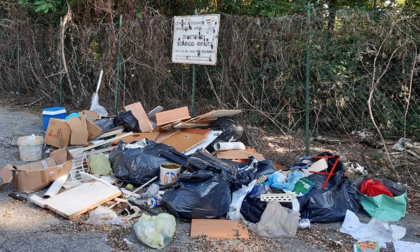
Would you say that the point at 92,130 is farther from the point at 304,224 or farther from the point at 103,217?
the point at 304,224

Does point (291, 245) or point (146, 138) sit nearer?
point (291, 245)

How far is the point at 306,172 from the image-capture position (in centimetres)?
378

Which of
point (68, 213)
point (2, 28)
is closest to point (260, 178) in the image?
point (68, 213)

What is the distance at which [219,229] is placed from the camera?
3209mm

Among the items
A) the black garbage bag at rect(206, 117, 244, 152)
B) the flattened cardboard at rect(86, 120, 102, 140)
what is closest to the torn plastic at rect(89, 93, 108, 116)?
the flattened cardboard at rect(86, 120, 102, 140)

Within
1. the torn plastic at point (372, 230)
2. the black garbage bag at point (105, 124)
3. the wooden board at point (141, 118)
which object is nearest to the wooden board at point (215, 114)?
the wooden board at point (141, 118)

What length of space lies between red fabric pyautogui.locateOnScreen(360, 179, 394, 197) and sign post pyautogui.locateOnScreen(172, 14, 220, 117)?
2.69m

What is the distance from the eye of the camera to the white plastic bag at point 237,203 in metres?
3.45

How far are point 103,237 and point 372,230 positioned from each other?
2363 mm

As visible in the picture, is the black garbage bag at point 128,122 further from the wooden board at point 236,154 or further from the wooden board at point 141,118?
the wooden board at point 236,154

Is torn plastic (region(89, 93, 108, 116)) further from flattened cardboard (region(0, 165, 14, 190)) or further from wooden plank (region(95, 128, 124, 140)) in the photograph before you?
flattened cardboard (region(0, 165, 14, 190))

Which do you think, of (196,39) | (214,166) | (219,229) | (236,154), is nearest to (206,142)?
(236,154)

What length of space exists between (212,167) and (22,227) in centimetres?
180

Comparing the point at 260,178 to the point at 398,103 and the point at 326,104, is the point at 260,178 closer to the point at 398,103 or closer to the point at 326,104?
the point at 326,104
